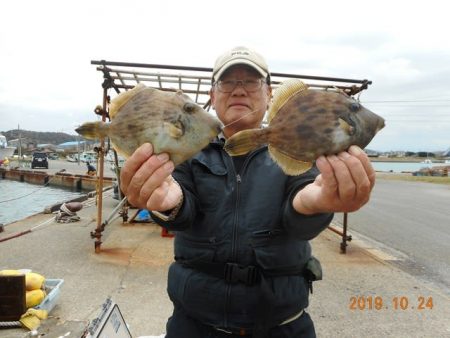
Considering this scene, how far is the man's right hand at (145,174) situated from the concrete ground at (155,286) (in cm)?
237

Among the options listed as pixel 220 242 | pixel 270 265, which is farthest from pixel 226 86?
pixel 270 265

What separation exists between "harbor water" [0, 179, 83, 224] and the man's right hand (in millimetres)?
14511

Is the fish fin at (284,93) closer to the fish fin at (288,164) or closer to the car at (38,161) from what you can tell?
the fish fin at (288,164)

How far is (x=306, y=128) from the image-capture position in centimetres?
201

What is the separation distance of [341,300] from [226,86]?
11.8 feet

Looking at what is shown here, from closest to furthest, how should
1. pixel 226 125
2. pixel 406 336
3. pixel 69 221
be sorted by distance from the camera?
pixel 226 125 < pixel 406 336 < pixel 69 221

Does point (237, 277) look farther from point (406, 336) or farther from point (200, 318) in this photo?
point (406, 336)

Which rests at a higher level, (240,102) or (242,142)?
(240,102)

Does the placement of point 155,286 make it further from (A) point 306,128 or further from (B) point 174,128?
(A) point 306,128

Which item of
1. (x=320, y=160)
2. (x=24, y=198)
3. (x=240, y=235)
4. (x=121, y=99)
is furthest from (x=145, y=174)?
(x=24, y=198)

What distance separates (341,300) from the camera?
477 centimetres

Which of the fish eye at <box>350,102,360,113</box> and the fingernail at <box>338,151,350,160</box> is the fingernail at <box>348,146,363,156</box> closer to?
the fingernail at <box>338,151,350,160</box>

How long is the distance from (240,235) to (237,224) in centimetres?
7

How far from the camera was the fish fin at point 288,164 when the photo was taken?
2.08m
